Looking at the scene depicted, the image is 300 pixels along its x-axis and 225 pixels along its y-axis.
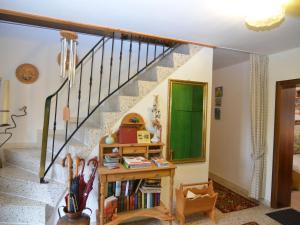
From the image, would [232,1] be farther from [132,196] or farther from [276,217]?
[276,217]

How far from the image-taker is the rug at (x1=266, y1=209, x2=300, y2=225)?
2.63 m

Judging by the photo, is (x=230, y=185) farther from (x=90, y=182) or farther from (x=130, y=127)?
(x=90, y=182)

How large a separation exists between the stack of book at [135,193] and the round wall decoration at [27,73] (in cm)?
210

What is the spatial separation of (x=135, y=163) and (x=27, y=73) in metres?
2.30

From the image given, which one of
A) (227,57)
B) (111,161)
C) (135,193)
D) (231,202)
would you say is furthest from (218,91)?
(111,161)

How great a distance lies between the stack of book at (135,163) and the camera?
7.13 ft

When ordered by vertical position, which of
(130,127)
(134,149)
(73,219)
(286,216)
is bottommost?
(286,216)

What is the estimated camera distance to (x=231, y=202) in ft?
10.3

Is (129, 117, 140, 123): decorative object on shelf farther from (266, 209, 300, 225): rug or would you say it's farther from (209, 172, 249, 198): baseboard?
(209, 172, 249, 198): baseboard

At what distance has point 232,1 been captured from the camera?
1.66 m

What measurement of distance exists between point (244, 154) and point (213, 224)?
1.53 meters

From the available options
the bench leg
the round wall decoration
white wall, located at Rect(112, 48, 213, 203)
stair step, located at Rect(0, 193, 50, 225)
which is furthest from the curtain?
the round wall decoration

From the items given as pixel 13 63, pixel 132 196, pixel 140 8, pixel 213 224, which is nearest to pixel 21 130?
pixel 13 63

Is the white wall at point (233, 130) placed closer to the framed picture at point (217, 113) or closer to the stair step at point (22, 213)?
the framed picture at point (217, 113)
